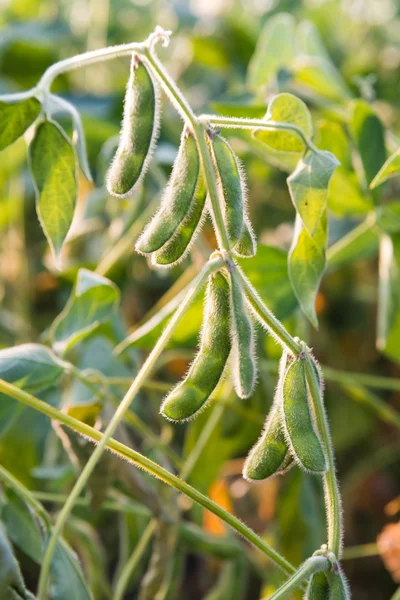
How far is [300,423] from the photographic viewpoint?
0.55m

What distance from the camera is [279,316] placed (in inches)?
31.6

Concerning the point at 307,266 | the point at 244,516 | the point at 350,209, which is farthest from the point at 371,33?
the point at 307,266

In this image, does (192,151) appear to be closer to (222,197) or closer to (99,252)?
(222,197)

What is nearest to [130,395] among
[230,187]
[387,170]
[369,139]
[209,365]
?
[209,365]

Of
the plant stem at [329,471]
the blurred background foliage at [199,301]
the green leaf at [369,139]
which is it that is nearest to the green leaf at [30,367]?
the blurred background foliage at [199,301]

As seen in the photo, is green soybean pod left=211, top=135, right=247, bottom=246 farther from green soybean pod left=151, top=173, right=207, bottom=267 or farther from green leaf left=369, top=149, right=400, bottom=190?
green leaf left=369, top=149, right=400, bottom=190

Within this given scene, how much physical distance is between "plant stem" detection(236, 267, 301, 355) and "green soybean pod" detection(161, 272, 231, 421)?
2 centimetres

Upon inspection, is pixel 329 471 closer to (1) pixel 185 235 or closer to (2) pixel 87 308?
(1) pixel 185 235

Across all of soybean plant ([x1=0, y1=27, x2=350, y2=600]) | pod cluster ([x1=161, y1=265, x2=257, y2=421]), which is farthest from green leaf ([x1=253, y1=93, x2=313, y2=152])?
pod cluster ([x1=161, y1=265, x2=257, y2=421])

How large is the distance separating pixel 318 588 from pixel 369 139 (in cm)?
52

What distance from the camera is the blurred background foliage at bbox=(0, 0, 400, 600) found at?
36.1 inches

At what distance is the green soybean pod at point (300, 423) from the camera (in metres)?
0.54

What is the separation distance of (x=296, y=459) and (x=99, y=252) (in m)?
0.79

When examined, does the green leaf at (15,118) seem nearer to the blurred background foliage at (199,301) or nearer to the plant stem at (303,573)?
the blurred background foliage at (199,301)
